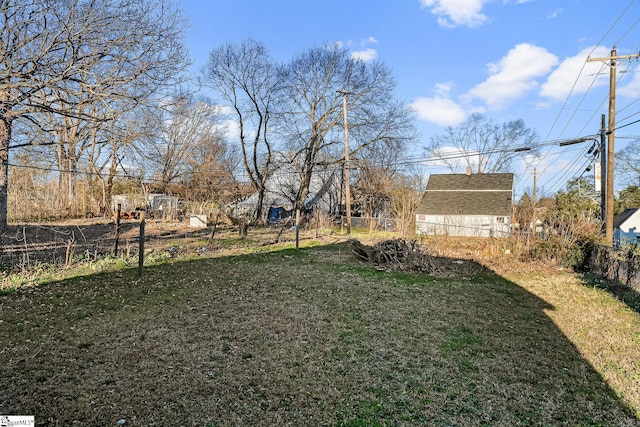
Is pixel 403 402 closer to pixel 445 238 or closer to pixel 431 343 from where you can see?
pixel 431 343

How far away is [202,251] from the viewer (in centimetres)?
998

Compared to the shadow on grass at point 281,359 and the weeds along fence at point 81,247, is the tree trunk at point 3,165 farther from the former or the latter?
the shadow on grass at point 281,359

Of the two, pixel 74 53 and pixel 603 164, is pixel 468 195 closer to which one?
pixel 603 164

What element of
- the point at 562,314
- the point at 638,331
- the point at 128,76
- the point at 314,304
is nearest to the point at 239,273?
the point at 314,304

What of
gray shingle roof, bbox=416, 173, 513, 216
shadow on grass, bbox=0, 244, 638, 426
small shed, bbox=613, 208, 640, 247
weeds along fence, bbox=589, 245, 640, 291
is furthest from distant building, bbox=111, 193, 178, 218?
small shed, bbox=613, 208, 640, 247

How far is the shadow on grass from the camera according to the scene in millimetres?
2699

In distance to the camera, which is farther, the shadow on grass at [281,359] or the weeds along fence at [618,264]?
the weeds along fence at [618,264]

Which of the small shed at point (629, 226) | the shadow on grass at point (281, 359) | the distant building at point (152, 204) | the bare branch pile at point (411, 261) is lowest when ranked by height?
the shadow on grass at point (281, 359)

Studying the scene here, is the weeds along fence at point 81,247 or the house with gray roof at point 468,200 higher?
the house with gray roof at point 468,200

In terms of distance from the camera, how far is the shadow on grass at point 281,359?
270cm

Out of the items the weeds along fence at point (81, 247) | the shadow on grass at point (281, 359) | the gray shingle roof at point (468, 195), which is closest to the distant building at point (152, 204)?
the weeds along fence at point (81, 247)

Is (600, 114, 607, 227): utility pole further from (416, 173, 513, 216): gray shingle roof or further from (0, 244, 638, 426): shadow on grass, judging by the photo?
(416, 173, 513, 216): gray shingle roof

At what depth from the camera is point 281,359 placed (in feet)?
11.8

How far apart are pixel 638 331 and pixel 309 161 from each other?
20964 millimetres
